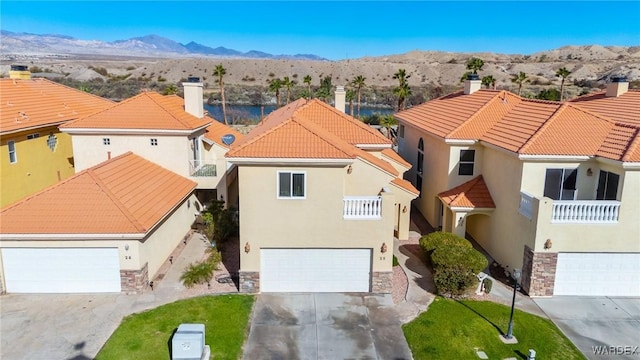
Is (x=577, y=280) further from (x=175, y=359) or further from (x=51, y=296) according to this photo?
(x=51, y=296)

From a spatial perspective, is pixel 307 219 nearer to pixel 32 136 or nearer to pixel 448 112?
pixel 448 112

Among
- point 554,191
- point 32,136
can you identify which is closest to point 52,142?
point 32,136

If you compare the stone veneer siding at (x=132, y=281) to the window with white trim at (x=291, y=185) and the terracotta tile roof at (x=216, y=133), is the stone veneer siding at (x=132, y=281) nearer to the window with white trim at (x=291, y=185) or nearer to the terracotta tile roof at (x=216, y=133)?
the window with white trim at (x=291, y=185)

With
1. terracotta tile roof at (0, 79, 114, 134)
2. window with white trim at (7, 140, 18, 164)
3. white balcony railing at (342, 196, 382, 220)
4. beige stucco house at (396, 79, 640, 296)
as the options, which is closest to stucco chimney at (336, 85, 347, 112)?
beige stucco house at (396, 79, 640, 296)

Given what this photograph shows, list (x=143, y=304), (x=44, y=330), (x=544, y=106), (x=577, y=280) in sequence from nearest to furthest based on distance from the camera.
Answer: (x=44, y=330) → (x=143, y=304) → (x=577, y=280) → (x=544, y=106)

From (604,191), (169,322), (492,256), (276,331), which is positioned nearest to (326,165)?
(276,331)

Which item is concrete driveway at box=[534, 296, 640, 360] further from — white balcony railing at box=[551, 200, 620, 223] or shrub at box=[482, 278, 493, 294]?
white balcony railing at box=[551, 200, 620, 223]
